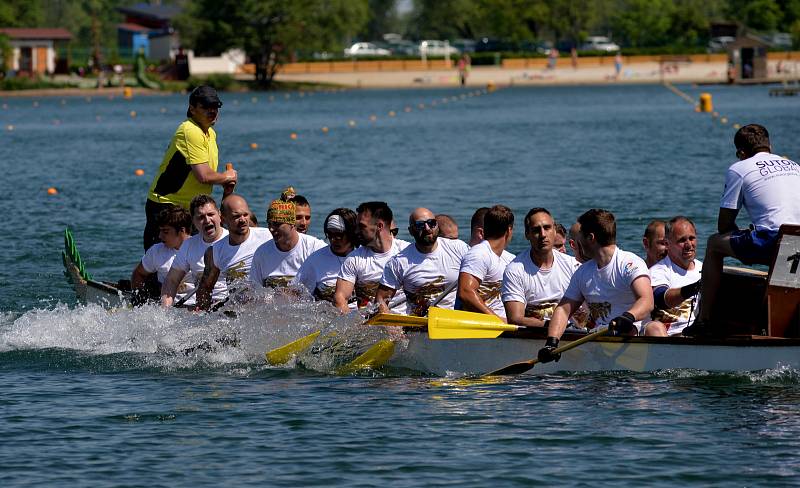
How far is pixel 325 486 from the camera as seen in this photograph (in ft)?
27.9

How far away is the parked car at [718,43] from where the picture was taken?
9850 centimetres

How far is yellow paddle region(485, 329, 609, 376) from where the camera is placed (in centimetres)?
1012

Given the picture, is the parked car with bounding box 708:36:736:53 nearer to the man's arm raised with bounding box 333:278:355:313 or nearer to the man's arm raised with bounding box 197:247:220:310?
the man's arm raised with bounding box 197:247:220:310

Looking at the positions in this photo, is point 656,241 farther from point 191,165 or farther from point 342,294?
point 191,165

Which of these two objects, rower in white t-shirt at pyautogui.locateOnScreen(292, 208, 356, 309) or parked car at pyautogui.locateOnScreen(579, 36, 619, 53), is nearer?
rower in white t-shirt at pyautogui.locateOnScreen(292, 208, 356, 309)

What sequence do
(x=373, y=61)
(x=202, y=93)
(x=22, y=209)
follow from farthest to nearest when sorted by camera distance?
1. (x=373, y=61)
2. (x=22, y=209)
3. (x=202, y=93)

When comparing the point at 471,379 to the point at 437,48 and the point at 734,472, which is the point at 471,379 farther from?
the point at 437,48

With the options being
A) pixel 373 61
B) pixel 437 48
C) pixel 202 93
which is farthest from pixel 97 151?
pixel 437 48

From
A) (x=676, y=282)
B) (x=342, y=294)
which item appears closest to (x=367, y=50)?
(x=342, y=294)

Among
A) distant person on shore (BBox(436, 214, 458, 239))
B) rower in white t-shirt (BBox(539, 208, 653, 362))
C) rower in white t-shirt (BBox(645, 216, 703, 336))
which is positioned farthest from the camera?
distant person on shore (BBox(436, 214, 458, 239))

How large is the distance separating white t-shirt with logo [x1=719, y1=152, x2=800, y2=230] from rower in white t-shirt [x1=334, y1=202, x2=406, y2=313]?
283cm

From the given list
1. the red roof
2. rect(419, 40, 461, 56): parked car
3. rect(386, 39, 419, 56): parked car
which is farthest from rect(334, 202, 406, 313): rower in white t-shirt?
rect(386, 39, 419, 56): parked car

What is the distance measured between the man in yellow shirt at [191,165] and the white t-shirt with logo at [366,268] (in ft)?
5.97

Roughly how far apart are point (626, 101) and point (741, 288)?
61.5 meters
